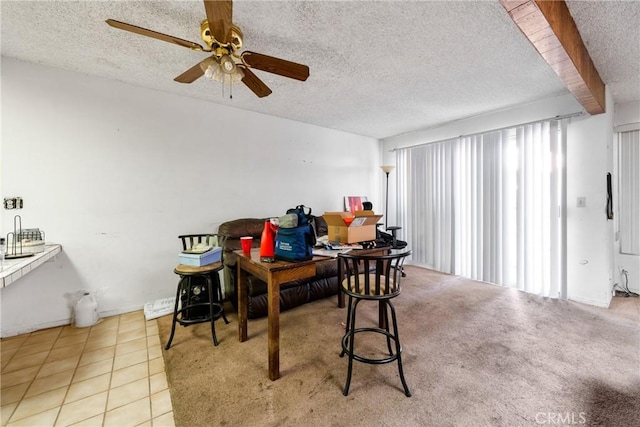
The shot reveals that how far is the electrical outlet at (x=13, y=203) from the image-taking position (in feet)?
7.35

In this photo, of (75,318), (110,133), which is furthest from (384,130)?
(75,318)

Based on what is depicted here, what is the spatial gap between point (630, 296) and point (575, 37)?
11.1ft

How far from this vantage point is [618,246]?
133 inches

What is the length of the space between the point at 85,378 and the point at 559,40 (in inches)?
153

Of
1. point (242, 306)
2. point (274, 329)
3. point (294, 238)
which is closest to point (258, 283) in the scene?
point (242, 306)

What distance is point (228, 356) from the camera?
6.43 feet

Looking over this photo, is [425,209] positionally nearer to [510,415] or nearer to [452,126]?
[452,126]

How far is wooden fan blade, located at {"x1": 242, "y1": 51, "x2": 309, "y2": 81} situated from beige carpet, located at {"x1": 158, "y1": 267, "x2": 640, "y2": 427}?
7.21 ft

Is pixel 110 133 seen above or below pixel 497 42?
below

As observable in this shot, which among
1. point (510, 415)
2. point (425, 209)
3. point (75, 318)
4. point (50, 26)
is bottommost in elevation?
point (510, 415)

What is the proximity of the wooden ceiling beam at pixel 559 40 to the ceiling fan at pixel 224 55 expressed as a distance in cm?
129

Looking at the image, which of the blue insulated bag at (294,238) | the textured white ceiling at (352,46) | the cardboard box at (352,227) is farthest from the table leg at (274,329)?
the textured white ceiling at (352,46)

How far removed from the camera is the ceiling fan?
4.47 feet

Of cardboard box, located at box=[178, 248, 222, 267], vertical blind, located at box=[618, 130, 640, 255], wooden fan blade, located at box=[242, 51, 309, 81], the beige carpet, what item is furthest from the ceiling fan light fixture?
vertical blind, located at box=[618, 130, 640, 255]
